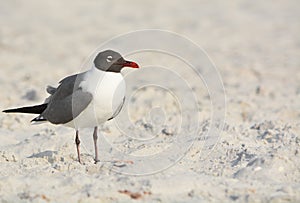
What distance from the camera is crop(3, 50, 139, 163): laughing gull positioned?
13.7 ft

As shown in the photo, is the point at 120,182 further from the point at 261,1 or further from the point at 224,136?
the point at 261,1

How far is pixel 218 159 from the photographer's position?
4.46m

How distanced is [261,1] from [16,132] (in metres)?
10.1

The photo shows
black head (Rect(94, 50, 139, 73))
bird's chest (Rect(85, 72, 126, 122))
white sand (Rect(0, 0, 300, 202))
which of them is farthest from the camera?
black head (Rect(94, 50, 139, 73))

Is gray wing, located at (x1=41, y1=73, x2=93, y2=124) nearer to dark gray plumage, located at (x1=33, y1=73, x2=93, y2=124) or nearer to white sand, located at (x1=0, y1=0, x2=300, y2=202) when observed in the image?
dark gray plumage, located at (x1=33, y1=73, x2=93, y2=124)

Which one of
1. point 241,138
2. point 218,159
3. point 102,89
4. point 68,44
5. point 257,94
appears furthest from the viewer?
point 68,44

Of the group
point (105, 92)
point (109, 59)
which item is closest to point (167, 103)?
point (109, 59)

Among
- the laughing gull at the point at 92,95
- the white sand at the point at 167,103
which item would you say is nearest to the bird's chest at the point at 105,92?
the laughing gull at the point at 92,95

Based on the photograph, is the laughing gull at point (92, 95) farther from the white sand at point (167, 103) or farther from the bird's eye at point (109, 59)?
the white sand at point (167, 103)

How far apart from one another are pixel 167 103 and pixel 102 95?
104 inches

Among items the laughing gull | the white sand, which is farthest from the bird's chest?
the white sand

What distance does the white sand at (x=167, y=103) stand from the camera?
3795 mm

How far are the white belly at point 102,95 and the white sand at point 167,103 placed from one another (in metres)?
0.37

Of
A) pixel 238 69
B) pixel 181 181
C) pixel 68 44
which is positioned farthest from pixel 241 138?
pixel 68 44
